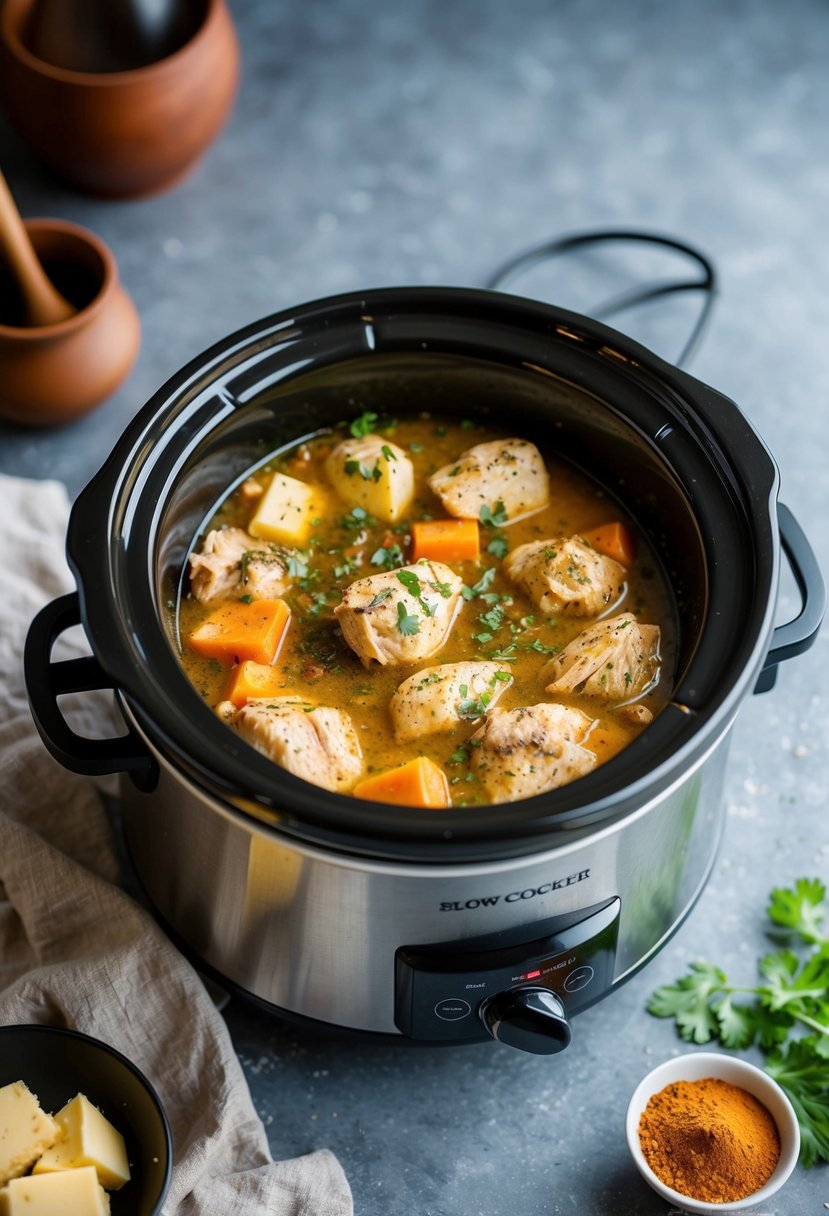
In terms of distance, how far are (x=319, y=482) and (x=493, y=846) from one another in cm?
99

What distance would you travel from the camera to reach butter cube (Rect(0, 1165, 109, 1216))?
202 centimetres

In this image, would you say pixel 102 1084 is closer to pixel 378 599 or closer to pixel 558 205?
pixel 378 599

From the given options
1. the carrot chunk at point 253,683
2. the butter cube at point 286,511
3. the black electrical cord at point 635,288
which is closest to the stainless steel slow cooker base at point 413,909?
the carrot chunk at point 253,683

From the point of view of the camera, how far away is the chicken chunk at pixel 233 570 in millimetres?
2422

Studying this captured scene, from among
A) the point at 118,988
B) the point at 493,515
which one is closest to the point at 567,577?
the point at 493,515

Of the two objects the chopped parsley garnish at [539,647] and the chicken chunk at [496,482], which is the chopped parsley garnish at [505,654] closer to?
the chopped parsley garnish at [539,647]

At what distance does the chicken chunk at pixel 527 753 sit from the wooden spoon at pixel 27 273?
1520 millimetres

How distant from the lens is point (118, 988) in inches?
93.2

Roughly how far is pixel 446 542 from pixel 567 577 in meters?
0.24

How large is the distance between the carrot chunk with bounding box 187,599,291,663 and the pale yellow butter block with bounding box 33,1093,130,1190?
0.73 metres

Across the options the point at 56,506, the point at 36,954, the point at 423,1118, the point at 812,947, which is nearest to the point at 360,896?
the point at 423,1118

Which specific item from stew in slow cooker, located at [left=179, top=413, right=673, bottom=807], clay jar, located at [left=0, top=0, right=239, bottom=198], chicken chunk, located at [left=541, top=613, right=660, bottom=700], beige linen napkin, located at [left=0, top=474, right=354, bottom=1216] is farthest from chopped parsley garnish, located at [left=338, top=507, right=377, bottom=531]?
clay jar, located at [left=0, top=0, right=239, bottom=198]

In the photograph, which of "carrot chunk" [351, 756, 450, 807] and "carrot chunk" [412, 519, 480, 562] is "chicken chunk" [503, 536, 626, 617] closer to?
"carrot chunk" [412, 519, 480, 562]

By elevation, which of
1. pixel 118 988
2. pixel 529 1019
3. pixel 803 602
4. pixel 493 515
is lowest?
pixel 118 988
